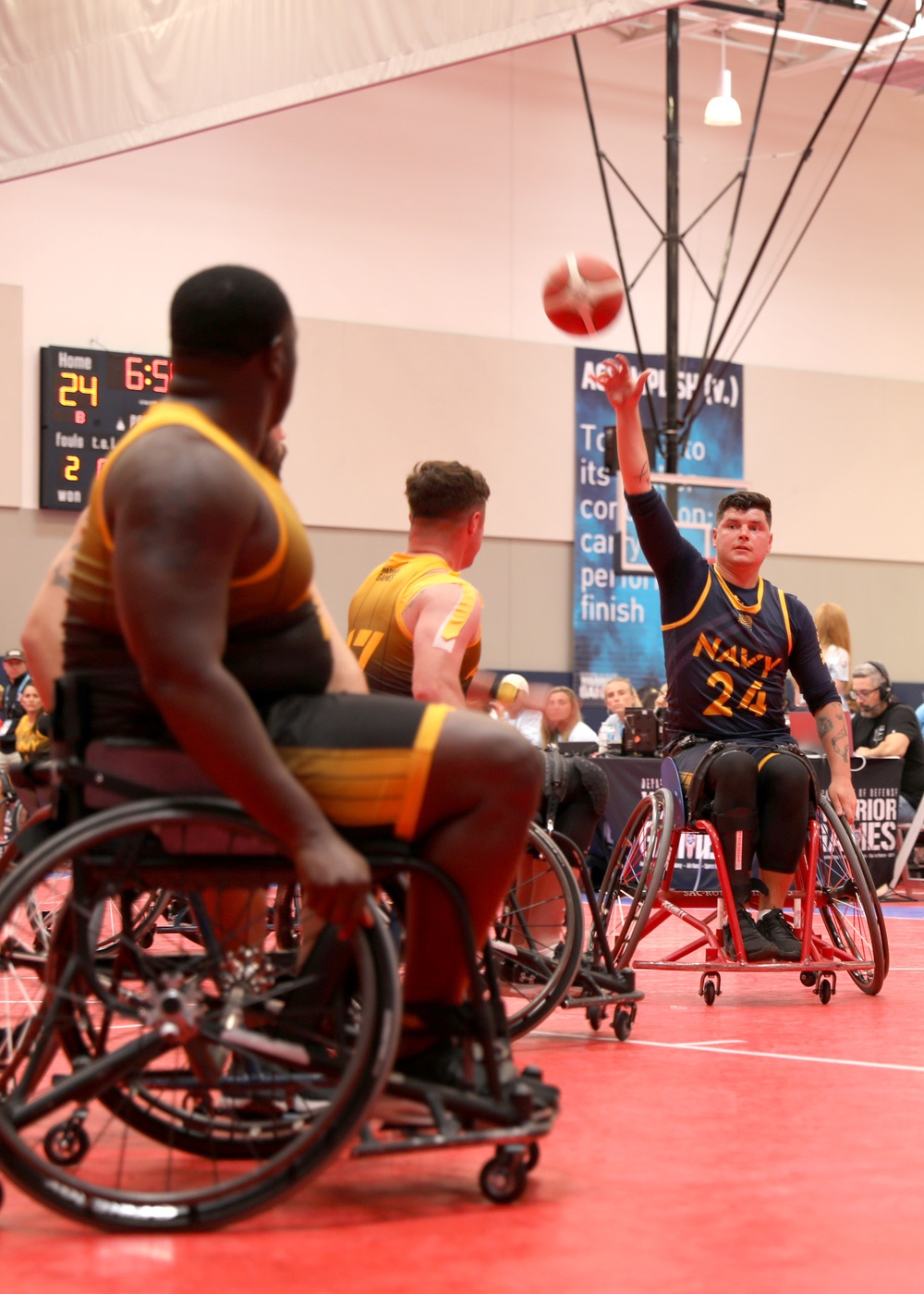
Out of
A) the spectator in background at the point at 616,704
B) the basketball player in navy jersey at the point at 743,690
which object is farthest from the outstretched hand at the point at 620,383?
the spectator in background at the point at 616,704

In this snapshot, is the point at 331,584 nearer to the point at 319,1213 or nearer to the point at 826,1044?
the point at 826,1044

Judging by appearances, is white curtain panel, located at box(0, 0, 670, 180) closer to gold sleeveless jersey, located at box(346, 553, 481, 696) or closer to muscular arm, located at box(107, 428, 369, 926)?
gold sleeveless jersey, located at box(346, 553, 481, 696)

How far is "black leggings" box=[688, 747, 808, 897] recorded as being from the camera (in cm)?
459

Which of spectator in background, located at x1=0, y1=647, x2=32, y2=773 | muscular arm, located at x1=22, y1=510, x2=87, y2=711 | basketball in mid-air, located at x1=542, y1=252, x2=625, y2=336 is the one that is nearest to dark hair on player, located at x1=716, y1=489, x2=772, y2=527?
basketball in mid-air, located at x1=542, y1=252, x2=625, y2=336

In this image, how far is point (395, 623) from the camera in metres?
3.69

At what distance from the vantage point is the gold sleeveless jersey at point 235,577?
82.5 inches

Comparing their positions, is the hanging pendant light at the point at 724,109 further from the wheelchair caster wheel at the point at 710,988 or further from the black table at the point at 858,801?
the wheelchair caster wheel at the point at 710,988

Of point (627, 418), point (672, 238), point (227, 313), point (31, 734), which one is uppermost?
point (672, 238)

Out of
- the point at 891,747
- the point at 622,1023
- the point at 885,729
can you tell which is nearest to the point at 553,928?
the point at 622,1023

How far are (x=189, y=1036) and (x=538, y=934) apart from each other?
6.50 feet

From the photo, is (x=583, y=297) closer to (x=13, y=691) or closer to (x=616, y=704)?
(x=616, y=704)

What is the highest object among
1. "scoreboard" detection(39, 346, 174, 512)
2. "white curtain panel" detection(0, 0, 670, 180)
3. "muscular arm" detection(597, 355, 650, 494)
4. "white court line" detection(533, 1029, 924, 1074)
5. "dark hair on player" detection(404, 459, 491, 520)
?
"white curtain panel" detection(0, 0, 670, 180)

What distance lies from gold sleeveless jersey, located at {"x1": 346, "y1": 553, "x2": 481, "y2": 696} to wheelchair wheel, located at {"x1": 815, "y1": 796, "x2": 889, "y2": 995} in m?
1.40

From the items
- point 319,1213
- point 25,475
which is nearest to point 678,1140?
point 319,1213
